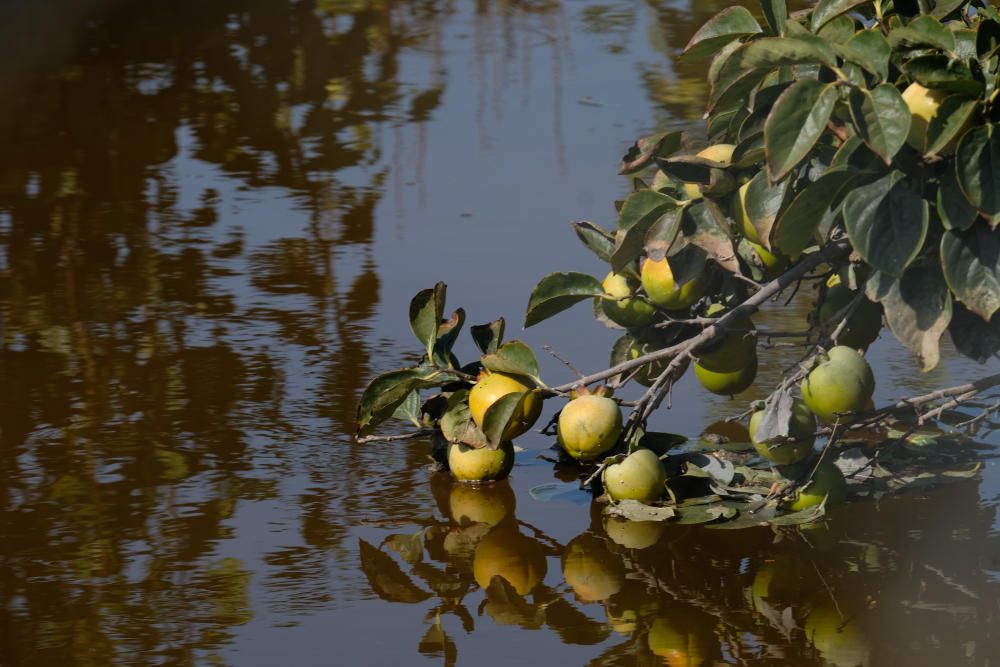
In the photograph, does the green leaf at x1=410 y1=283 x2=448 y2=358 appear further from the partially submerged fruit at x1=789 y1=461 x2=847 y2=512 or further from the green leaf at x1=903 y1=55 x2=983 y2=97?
the green leaf at x1=903 y1=55 x2=983 y2=97

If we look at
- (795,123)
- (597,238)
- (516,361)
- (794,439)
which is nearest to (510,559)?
(516,361)

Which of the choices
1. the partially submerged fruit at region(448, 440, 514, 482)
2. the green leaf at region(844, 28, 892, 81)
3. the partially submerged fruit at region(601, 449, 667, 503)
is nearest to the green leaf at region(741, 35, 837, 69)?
the green leaf at region(844, 28, 892, 81)

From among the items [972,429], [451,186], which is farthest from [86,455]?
[451,186]

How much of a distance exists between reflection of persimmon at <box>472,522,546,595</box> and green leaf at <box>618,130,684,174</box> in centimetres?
57

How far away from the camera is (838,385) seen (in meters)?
2.11

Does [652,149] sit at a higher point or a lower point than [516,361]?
higher

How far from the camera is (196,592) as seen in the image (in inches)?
78.0

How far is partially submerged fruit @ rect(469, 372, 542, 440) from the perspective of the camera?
90.4 inches

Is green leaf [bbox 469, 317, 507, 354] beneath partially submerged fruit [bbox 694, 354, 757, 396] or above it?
above

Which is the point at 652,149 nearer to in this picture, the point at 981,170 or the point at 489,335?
the point at 489,335

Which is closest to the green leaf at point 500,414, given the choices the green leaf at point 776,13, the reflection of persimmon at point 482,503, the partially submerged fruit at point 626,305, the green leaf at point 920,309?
the reflection of persimmon at point 482,503

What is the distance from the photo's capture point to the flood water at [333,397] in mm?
1896

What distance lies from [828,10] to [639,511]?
0.77 meters

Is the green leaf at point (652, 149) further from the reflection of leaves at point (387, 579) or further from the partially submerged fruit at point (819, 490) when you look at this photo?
the reflection of leaves at point (387, 579)
